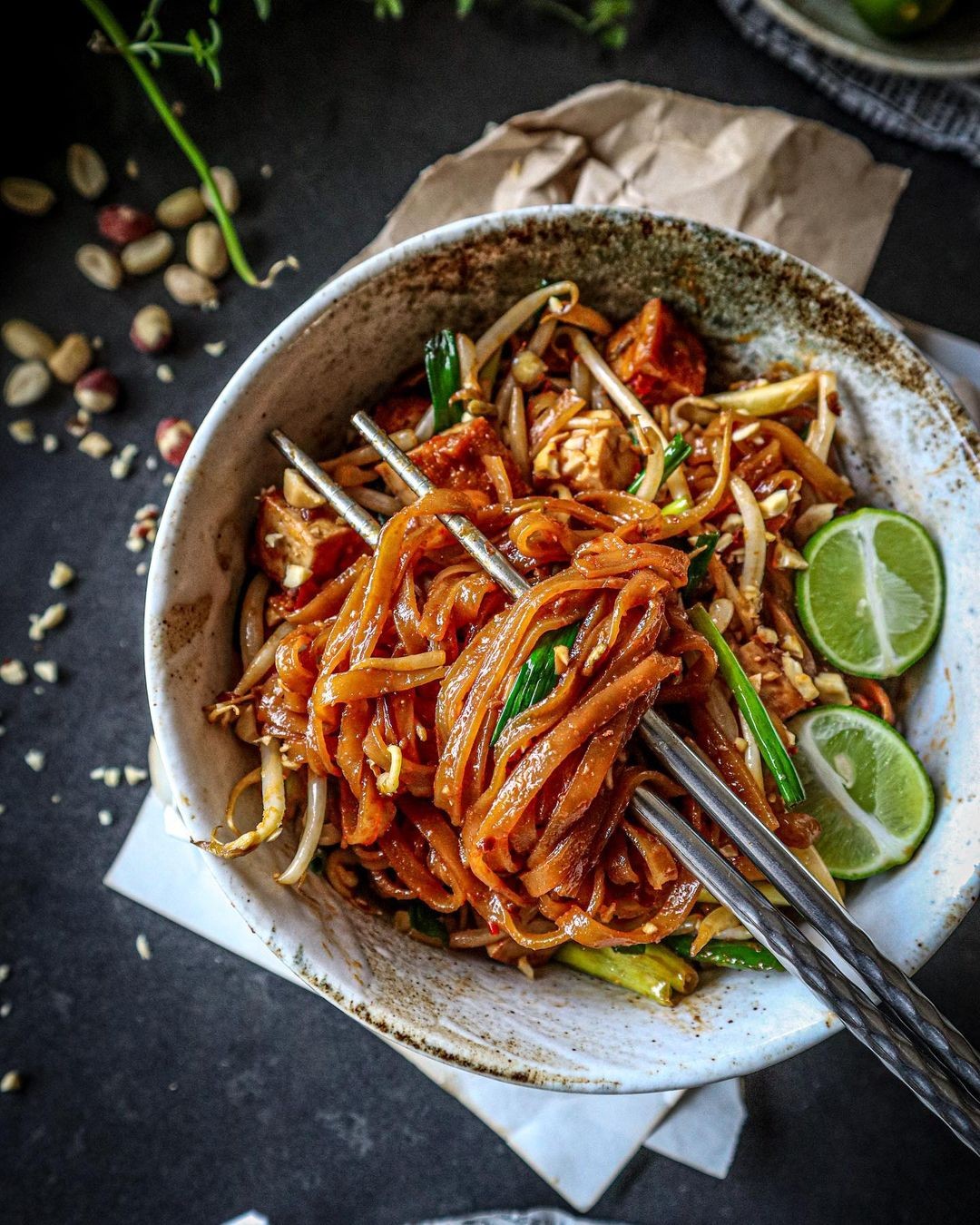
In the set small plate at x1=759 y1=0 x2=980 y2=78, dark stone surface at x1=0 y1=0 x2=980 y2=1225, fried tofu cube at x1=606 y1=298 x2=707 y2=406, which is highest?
small plate at x1=759 y1=0 x2=980 y2=78

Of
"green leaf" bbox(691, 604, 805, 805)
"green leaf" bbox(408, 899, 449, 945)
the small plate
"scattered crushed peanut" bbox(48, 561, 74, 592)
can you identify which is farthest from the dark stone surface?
"green leaf" bbox(691, 604, 805, 805)

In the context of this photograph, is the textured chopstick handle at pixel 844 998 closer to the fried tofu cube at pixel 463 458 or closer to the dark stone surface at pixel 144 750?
the fried tofu cube at pixel 463 458

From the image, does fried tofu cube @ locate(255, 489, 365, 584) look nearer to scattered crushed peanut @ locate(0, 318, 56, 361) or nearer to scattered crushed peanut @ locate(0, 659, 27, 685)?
scattered crushed peanut @ locate(0, 659, 27, 685)

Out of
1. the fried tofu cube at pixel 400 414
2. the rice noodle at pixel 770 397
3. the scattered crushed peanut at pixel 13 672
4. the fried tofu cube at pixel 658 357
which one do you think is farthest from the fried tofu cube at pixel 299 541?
the scattered crushed peanut at pixel 13 672

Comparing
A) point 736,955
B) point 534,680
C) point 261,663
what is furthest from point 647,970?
point 261,663

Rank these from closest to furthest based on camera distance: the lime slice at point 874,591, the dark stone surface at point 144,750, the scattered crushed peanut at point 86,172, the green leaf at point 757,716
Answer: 1. the green leaf at point 757,716
2. the lime slice at point 874,591
3. the dark stone surface at point 144,750
4. the scattered crushed peanut at point 86,172

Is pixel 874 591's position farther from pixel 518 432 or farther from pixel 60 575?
pixel 60 575
